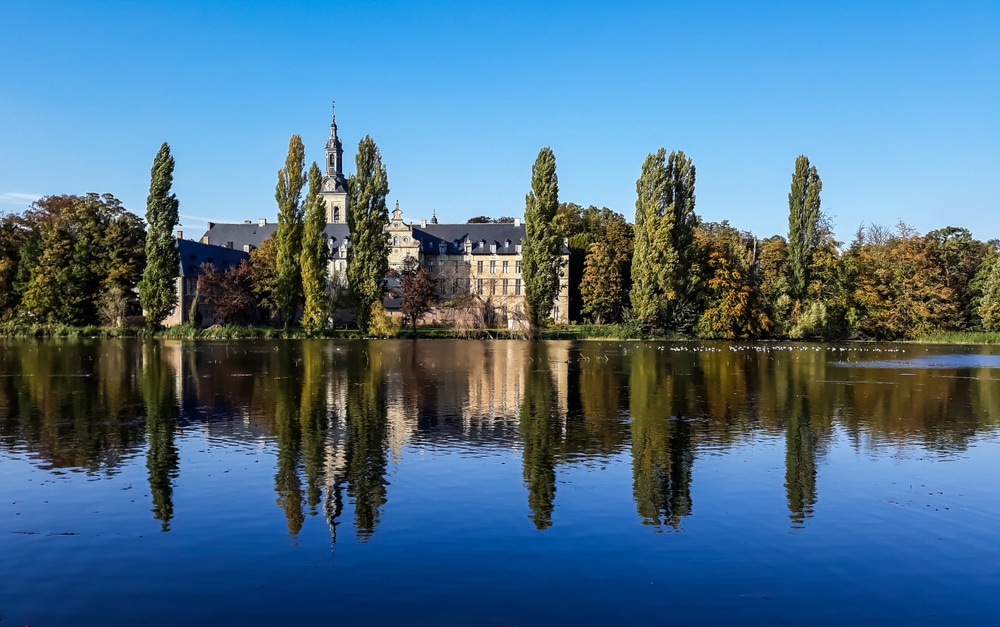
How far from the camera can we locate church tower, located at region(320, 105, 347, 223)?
10850 centimetres

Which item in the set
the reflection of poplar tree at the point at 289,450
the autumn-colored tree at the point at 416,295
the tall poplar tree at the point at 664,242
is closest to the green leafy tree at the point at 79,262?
the autumn-colored tree at the point at 416,295

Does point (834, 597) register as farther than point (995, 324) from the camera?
No

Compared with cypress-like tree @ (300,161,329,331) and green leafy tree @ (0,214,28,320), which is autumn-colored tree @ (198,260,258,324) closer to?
cypress-like tree @ (300,161,329,331)

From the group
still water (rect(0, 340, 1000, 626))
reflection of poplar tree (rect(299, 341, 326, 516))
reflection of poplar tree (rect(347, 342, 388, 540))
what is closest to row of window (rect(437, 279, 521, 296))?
reflection of poplar tree (rect(299, 341, 326, 516))

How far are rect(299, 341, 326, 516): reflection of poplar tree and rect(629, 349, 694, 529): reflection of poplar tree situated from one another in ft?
15.2

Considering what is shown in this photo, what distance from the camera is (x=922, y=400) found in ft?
81.9

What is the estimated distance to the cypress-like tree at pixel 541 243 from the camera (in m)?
64.9

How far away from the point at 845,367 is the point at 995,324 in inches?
1528

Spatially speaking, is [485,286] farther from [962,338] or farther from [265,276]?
[962,338]

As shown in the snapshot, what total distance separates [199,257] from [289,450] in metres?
72.6

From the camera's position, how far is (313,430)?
17875mm

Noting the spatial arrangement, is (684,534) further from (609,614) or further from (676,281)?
(676,281)

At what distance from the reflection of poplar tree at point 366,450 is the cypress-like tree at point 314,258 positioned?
33.9 meters

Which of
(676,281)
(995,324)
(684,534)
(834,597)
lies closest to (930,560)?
(834,597)
